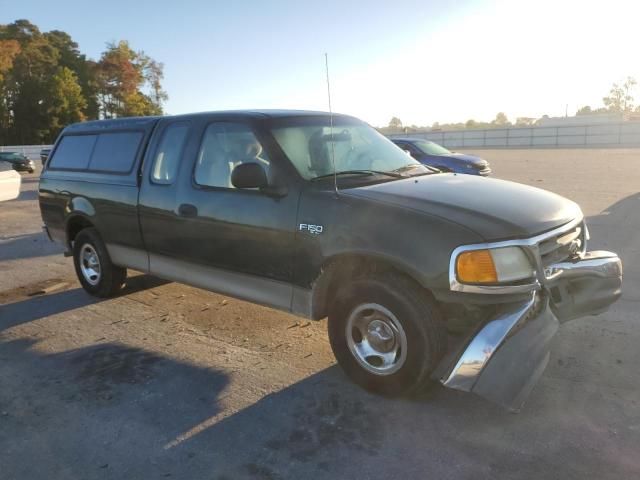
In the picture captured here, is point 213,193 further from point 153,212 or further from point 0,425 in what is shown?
point 0,425

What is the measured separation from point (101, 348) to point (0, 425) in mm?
1211

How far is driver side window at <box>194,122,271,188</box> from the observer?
444 cm

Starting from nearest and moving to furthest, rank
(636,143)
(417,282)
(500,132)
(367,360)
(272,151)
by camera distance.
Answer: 1. (417,282)
2. (367,360)
3. (272,151)
4. (636,143)
5. (500,132)

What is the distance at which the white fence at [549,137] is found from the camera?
46.1 m

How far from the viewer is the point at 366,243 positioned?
11.6 ft

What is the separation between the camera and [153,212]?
5.08 meters

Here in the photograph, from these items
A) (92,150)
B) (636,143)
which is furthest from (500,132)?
(92,150)

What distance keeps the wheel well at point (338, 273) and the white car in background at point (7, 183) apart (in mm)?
11135

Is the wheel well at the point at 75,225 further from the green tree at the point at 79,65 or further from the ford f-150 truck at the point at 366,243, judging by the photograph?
the green tree at the point at 79,65

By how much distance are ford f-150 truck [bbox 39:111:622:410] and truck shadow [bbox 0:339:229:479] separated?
2.82 feet

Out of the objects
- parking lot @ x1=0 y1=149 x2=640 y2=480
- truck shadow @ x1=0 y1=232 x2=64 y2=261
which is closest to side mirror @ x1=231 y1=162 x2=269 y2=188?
parking lot @ x1=0 y1=149 x2=640 y2=480

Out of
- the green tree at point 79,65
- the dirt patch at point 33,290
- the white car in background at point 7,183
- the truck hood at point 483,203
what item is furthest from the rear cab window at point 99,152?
the green tree at point 79,65

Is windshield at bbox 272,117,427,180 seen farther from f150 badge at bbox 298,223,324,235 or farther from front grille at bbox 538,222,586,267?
front grille at bbox 538,222,586,267

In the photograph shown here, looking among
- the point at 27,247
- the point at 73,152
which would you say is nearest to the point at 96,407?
the point at 73,152
